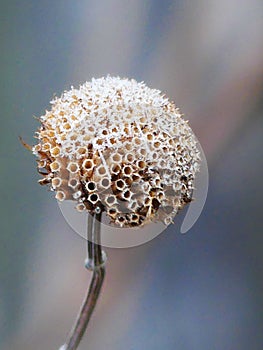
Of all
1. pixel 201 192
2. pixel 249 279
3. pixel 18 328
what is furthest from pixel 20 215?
pixel 249 279

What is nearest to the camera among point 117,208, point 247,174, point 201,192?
point 117,208

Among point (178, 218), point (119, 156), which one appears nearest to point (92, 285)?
point (178, 218)

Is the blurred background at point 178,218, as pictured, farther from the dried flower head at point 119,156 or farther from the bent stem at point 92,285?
the dried flower head at point 119,156

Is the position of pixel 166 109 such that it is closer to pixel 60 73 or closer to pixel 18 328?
pixel 60 73

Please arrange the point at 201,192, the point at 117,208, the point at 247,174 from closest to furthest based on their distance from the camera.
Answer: the point at 117,208
the point at 201,192
the point at 247,174

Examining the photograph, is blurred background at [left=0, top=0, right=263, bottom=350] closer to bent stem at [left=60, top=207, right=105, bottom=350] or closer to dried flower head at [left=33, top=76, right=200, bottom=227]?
bent stem at [left=60, top=207, right=105, bottom=350]

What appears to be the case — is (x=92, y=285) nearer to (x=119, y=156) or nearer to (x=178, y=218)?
(x=178, y=218)
